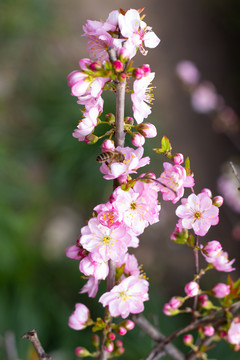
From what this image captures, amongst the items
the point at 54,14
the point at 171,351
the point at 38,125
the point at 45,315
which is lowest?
the point at 171,351

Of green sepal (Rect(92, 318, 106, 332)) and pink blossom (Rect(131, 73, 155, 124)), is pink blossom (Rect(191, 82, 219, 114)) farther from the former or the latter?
green sepal (Rect(92, 318, 106, 332))

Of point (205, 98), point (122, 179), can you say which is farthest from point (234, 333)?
point (205, 98)

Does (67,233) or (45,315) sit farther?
(67,233)

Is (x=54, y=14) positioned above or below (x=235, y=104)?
above

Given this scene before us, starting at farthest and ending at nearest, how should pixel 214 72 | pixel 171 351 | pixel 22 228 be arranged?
pixel 214 72
pixel 22 228
pixel 171 351

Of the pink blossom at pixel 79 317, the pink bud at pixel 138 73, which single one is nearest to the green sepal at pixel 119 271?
the pink blossom at pixel 79 317

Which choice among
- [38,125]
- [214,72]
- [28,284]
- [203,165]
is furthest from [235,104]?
[28,284]

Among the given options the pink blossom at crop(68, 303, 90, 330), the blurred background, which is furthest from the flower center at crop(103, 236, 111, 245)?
the blurred background

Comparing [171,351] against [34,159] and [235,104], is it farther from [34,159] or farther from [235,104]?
[235,104]
